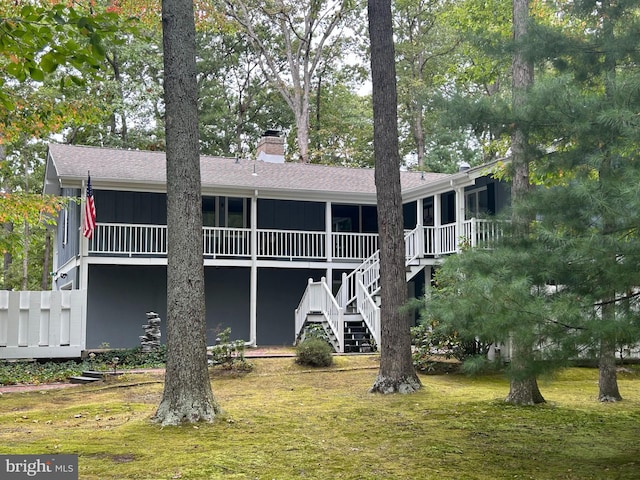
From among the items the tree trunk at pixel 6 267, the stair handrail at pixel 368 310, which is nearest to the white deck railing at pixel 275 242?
the stair handrail at pixel 368 310

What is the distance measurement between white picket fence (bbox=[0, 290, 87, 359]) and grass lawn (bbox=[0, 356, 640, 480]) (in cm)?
295

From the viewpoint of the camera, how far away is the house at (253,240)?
19.0 metres

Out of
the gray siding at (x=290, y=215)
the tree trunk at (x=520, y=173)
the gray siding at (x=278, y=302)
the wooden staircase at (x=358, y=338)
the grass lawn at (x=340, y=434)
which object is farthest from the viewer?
the gray siding at (x=290, y=215)

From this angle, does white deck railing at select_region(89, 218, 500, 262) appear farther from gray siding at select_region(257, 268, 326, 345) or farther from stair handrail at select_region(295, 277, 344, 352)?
stair handrail at select_region(295, 277, 344, 352)

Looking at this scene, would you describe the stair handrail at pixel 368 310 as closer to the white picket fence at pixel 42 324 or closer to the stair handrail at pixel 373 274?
the stair handrail at pixel 373 274

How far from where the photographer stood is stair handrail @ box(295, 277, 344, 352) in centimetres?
1747

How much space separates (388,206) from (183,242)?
13.8 feet

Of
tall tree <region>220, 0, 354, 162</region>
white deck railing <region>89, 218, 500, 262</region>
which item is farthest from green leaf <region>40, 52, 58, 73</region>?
tall tree <region>220, 0, 354, 162</region>

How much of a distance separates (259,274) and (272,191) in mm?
2841

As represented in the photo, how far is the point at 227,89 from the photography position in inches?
1447

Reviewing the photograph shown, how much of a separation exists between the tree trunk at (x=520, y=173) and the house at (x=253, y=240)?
7606 millimetres

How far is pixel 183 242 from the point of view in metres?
8.27

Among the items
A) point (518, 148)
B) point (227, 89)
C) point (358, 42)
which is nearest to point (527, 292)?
point (518, 148)

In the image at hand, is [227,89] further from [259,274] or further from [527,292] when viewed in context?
[527,292]
